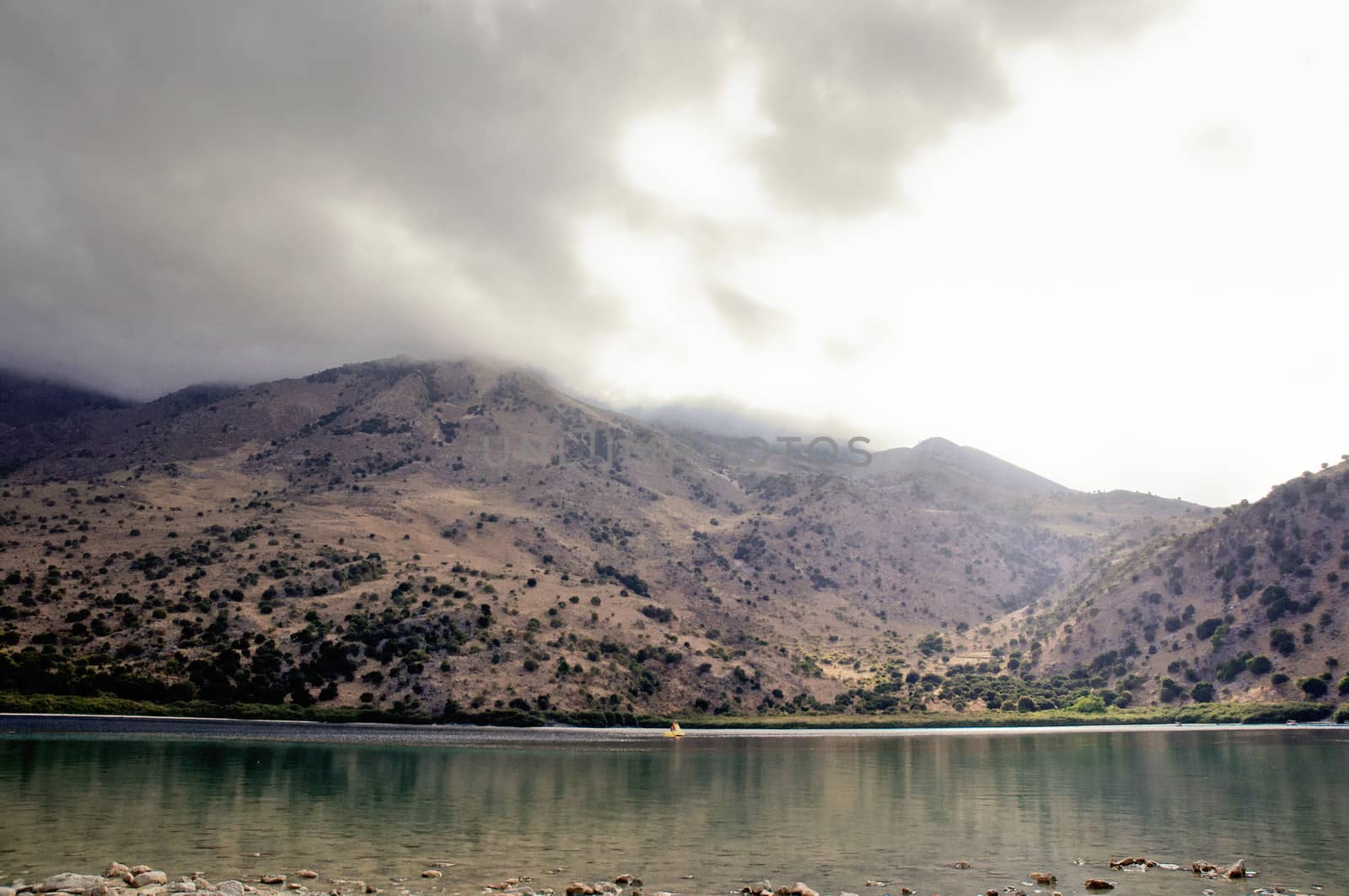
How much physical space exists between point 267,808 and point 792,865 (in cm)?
2680

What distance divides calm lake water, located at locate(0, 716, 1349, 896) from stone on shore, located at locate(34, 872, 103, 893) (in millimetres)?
2411

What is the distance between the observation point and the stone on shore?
83.2ft

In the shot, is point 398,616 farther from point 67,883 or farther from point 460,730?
point 67,883

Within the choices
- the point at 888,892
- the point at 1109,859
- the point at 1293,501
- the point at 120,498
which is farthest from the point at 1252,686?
the point at 120,498

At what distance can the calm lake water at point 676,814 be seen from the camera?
3080cm

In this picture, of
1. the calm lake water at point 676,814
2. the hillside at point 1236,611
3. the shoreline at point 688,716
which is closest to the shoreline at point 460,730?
the shoreline at point 688,716

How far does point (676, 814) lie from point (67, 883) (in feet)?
86.1

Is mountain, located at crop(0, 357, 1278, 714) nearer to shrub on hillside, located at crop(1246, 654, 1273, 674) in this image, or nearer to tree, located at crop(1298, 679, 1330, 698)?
shrub on hillside, located at crop(1246, 654, 1273, 674)

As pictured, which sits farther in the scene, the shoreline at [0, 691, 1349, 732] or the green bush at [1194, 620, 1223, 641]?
the green bush at [1194, 620, 1223, 641]

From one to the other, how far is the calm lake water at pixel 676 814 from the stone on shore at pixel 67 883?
2.41 m

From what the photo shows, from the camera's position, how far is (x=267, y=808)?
44.1m

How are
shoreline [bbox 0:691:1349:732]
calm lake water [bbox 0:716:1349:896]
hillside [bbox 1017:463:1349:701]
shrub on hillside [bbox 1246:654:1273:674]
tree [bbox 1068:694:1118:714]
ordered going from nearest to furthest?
calm lake water [bbox 0:716:1349:896], shoreline [bbox 0:691:1349:732], hillside [bbox 1017:463:1349:701], shrub on hillside [bbox 1246:654:1273:674], tree [bbox 1068:694:1118:714]

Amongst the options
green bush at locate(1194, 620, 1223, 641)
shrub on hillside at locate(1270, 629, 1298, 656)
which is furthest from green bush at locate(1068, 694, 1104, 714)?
shrub on hillside at locate(1270, 629, 1298, 656)

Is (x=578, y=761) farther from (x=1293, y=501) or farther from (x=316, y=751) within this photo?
(x=1293, y=501)
